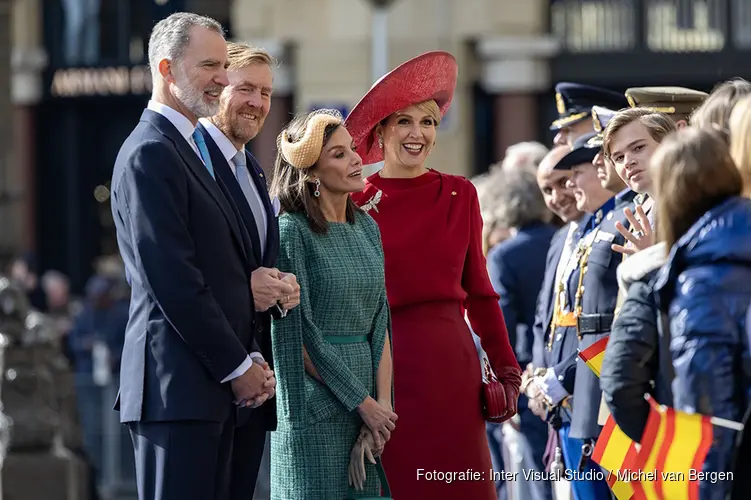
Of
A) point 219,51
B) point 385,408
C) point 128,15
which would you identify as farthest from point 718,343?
point 128,15

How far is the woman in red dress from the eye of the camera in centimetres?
580

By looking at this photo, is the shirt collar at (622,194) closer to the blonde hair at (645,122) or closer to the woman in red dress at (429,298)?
the blonde hair at (645,122)

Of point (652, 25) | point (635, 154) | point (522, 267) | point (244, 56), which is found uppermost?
point (652, 25)

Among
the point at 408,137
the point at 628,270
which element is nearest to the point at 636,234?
the point at 408,137

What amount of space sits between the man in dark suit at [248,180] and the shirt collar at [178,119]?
21cm

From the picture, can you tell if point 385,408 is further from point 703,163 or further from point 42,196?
point 42,196

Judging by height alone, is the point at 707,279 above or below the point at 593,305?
above

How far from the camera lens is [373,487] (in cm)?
541

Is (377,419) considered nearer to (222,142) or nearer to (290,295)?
(290,295)

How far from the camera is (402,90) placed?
237 inches

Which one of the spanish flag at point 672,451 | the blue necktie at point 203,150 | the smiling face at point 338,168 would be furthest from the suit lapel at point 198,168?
the spanish flag at point 672,451

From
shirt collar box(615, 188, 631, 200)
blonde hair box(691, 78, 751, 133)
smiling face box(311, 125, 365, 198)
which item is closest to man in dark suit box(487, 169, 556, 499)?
shirt collar box(615, 188, 631, 200)

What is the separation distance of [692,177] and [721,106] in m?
0.80

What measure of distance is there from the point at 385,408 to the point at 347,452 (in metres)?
0.20
